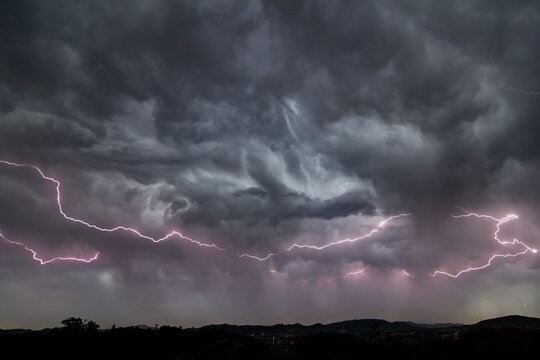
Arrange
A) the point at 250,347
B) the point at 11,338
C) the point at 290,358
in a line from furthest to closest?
the point at 250,347
the point at 11,338
the point at 290,358

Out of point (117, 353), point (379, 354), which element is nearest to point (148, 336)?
point (117, 353)

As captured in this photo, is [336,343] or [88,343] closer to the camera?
[88,343]

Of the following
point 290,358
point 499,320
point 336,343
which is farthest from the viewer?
point 499,320

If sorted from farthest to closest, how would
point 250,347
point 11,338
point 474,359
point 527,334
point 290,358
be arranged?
point 250,347 < point 11,338 < point 290,358 < point 527,334 < point 474,359

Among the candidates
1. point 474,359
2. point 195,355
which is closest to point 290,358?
point 195,355

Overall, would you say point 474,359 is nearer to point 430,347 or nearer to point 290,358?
point 430,347

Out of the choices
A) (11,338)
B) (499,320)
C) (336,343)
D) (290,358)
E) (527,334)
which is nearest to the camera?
(527,334)

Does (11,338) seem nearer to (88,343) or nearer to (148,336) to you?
(88,343)

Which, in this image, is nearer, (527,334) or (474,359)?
(474,359)

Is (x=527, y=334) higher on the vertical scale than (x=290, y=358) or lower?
higher
